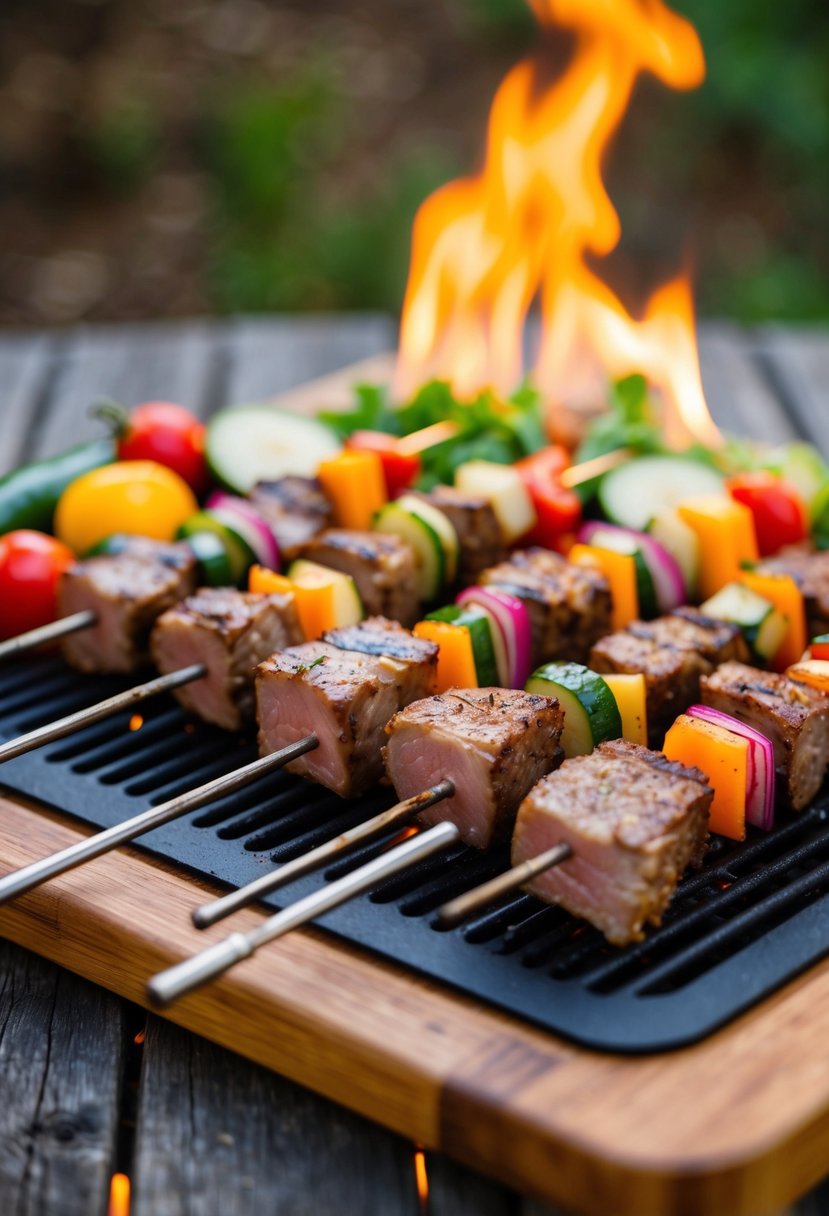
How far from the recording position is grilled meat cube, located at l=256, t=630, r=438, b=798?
3463 millimetres

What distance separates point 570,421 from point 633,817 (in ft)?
10.3

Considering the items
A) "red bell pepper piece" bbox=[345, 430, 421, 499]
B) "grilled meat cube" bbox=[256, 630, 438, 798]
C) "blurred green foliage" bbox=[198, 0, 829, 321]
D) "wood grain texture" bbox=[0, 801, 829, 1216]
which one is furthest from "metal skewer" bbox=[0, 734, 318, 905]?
"blurred green foliage" bbox=[198, 0, 829, 321]

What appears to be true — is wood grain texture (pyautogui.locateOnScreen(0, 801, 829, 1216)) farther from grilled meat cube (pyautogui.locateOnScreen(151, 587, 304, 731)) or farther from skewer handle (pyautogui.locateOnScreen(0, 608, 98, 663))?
skewer handle (pyautogui.locateOnScreen(0, 608, 98, 663))

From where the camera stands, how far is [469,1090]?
Result: 2562 mm

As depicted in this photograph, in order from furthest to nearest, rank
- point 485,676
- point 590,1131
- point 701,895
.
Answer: point 485,676 < point 701,895 < point 590,1131

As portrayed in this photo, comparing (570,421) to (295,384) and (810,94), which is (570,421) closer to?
(295,384)

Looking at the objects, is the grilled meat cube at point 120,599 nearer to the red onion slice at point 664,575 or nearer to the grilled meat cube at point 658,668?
the grilled meat cube at point 658,668

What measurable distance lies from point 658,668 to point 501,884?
1.13m

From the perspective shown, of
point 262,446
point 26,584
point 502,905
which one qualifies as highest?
point 262,446

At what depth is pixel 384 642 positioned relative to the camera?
147 inches

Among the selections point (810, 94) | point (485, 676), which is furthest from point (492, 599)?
point (810, 94)

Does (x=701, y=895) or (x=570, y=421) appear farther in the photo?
(x=570, y=421)

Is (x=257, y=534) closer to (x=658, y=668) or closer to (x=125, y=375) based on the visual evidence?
(x=658, y=668)

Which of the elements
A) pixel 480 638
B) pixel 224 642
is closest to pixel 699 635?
pixel 480 638
